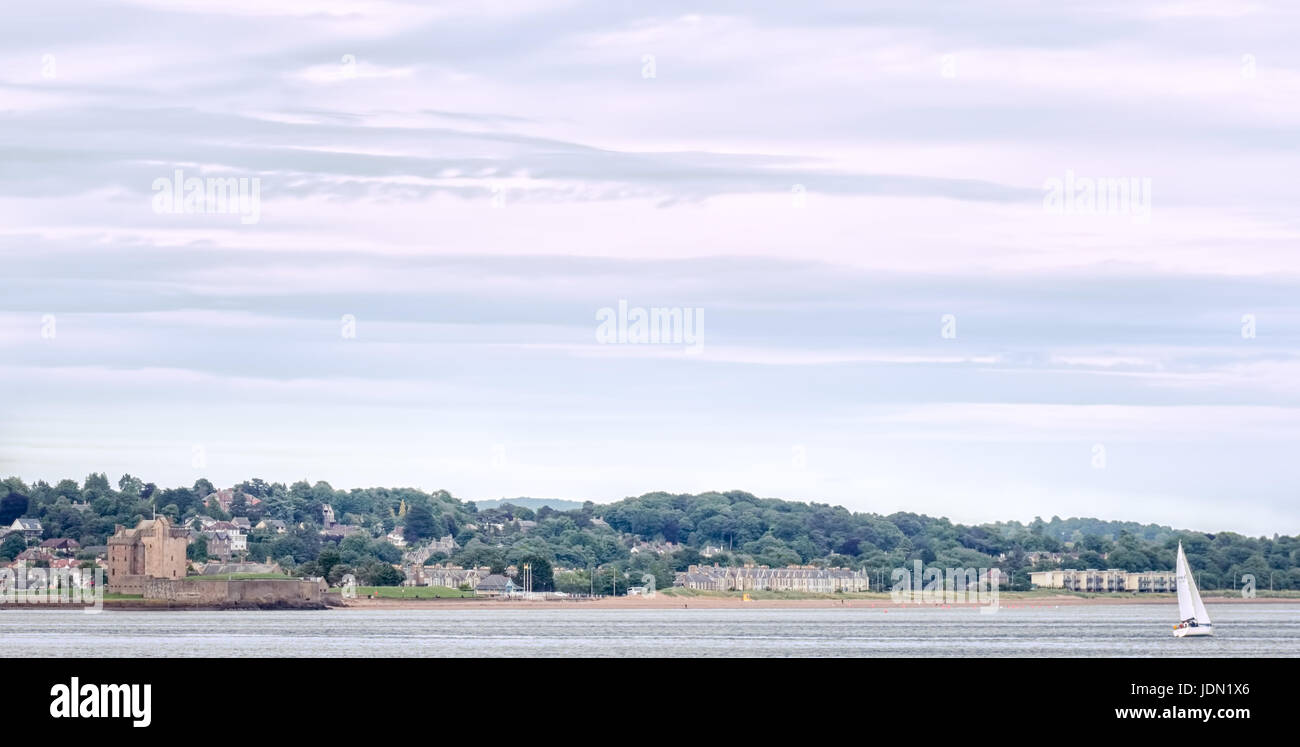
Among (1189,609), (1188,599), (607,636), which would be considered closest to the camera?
(1188,599)

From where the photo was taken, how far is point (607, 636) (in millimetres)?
128000

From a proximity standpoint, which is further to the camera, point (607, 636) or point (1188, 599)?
point (607, 636)

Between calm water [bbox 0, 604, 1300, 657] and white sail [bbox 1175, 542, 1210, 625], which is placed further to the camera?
white sail [bbox 1175, 542, 1210, 625]

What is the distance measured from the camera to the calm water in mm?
102750

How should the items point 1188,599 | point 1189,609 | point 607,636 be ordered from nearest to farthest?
1. point 1188,599
2. point 1189,609
3. point 607,636

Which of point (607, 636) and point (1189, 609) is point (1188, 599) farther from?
point (607, 636)

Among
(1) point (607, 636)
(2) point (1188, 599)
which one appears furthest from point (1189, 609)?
(1) point (607, 636)

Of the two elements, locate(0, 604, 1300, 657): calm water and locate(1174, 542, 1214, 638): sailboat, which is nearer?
locate(0, 604, 1300, 657): calm water

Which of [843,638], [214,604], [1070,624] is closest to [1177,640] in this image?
[843,638]

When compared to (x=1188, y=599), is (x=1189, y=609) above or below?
below
